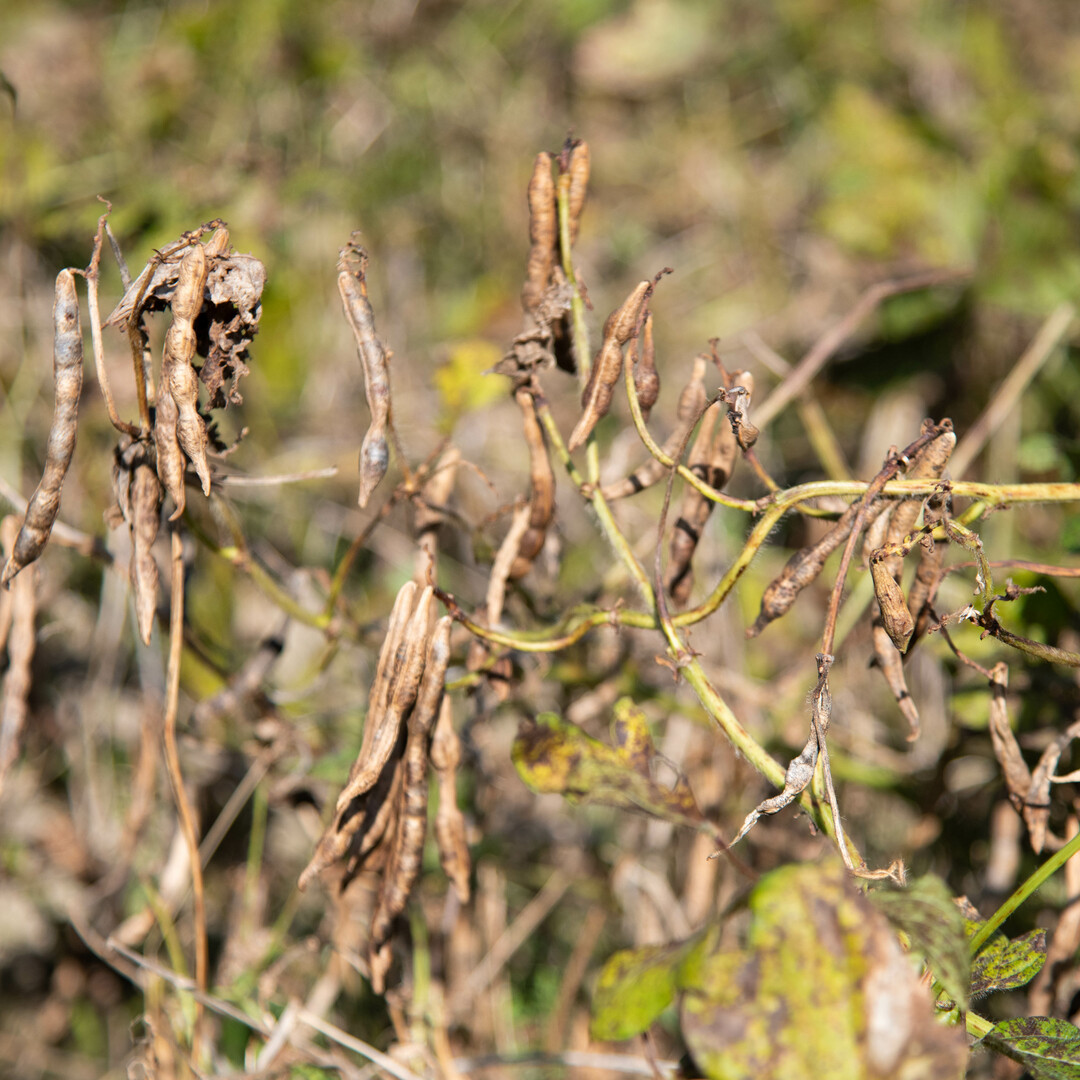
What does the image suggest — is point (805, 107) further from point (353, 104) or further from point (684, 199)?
point (353, 104)

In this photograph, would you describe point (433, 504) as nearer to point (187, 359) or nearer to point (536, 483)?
point (536, 483)

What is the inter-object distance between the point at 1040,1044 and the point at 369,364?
3.43 ft

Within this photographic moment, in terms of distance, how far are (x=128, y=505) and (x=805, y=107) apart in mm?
2853

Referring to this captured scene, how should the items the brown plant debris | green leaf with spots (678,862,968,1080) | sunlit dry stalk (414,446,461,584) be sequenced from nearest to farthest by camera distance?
green leaf with spots (678,862,968,1080), the brown plant debris, sunlit dry stalk (414,446,461,584)

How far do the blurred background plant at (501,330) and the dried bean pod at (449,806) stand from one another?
278mm

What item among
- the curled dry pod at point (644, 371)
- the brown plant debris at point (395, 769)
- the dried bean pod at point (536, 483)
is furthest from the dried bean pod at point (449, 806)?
the curled dry pod at point (644, 371)

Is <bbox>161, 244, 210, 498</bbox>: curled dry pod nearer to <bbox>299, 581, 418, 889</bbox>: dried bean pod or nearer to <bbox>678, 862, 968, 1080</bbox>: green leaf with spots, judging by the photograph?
<bbox>299, 581, 418, 889</bbox>: dried bean pod

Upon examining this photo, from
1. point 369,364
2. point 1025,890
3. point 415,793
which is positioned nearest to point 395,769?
point 415,793

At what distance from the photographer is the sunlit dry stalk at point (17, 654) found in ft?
4.81

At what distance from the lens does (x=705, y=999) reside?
0.85 m

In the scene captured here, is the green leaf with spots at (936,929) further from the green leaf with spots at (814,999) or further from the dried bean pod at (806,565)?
the dried bean pod at (806,565)

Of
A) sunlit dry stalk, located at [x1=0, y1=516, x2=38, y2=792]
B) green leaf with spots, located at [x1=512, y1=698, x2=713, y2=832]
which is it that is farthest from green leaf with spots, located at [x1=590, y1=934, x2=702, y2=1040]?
sunlit dry stalk, located at [x1=0, y1=516, x2=38, y2=792]

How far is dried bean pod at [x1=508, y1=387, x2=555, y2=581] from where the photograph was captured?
1.30 m

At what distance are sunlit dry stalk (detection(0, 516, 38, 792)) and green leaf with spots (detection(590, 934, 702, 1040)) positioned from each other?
1.00 metres
